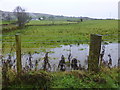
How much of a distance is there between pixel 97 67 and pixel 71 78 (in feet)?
2.70

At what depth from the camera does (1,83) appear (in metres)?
3.25

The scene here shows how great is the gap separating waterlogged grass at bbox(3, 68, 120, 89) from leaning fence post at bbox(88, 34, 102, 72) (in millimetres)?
285

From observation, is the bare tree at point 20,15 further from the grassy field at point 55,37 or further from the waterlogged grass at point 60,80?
the waterlogged grass at point 60,80

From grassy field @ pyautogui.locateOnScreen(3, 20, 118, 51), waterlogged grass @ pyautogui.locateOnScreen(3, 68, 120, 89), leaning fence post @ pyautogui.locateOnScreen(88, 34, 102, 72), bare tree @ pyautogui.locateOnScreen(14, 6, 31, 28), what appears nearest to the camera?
waterlogged grass @ pyautogui.locateOnScreen(3, 68, 120, 89)

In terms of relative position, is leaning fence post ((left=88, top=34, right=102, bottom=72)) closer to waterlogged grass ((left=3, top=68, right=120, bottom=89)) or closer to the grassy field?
waterlogged grass ((left=3, top=68, right=120, bottom=89))

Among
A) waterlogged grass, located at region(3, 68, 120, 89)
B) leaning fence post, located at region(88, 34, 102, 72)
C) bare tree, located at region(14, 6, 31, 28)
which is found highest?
bare tree, located at region(14, 6, 31, 28)

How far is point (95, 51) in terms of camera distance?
12.3 ft

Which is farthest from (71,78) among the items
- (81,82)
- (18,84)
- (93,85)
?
(18,84)

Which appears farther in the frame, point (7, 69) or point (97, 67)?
point (97, 67)

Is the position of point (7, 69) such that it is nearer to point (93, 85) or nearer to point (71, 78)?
point (71, 78)

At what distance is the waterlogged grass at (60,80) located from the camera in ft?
10.6

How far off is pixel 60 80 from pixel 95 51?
1231 millimetres

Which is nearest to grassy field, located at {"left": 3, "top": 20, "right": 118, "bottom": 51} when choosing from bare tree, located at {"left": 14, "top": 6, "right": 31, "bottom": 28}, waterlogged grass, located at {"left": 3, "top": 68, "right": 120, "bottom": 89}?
waterlogged grass, located at {"left": 3, "top": 68, "right": 120, "bottom": 89}

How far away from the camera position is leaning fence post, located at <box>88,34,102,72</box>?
3.70 meters
